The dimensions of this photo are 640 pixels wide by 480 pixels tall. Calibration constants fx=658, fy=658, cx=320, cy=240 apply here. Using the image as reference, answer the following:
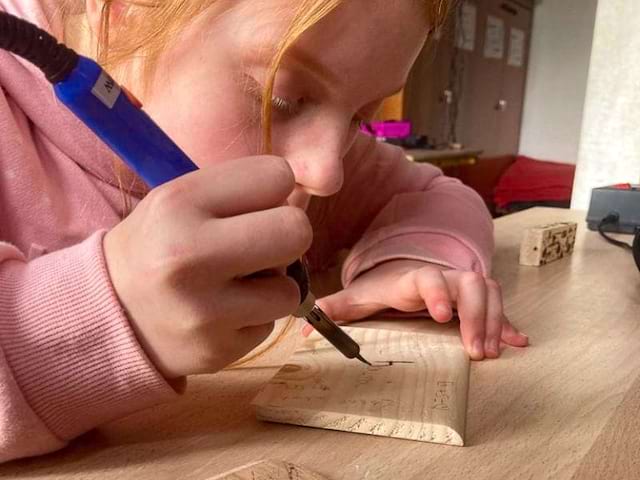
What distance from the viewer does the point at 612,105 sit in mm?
1168

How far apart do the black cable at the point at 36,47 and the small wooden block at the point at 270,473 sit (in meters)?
0.17

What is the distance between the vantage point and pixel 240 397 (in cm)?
35

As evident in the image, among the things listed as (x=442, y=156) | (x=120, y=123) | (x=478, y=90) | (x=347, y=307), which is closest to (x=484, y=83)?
(x=478, y=90)

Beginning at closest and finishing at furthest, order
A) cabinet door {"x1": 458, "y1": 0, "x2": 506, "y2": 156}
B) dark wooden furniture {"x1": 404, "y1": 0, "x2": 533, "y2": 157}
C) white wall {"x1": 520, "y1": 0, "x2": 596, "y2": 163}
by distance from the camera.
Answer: dark wooden furniture {"x1": 404, "y1": 0, "x2": 533, "y2": 157} → cabinet door {"x1": 458, "y1": 0, "x2": 506, "y2": 156} → white wall {"x1": 520, "y1": 0, "x2": 596, "y2": 163}

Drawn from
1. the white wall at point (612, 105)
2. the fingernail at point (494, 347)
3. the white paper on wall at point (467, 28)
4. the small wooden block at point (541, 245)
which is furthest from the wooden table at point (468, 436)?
the white paper on wall at point (467, 28)

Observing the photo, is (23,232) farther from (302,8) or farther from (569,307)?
(569,307)

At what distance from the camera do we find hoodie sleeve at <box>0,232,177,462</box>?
292 mm

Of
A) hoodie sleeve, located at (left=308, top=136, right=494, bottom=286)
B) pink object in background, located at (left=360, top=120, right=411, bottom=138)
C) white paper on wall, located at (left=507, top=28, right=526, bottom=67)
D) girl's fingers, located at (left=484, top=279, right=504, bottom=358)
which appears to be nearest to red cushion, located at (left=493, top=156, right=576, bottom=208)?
white paper on wall, located at (left=507, top=28, right=526, bottom=67)

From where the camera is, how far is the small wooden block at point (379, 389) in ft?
1.03

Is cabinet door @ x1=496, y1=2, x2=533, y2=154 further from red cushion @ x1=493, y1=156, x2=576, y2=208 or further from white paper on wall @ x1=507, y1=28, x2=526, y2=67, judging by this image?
red cushion @ x1=493, y1=156, x2=576, y2=208

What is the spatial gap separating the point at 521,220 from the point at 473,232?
35cm

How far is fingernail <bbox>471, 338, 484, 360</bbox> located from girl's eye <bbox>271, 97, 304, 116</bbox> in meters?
0.19

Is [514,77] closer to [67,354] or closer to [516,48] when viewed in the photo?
[516,48]

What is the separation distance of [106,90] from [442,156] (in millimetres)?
1999
